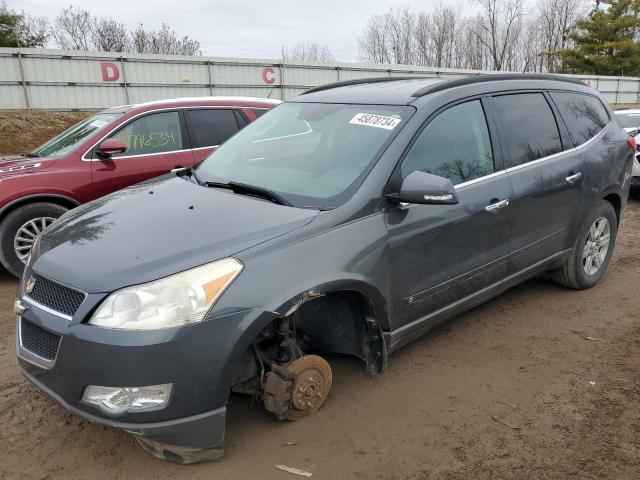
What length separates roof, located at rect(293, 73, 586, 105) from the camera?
131 inches

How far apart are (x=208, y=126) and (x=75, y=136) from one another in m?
1.48

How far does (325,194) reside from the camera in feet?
9.35

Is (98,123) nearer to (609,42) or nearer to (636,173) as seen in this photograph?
(636,173)

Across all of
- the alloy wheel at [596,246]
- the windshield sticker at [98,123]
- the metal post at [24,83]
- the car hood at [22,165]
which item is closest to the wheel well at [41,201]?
the car hood at [22,165]

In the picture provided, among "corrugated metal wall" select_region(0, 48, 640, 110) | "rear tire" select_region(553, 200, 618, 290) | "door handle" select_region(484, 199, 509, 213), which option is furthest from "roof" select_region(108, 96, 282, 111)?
"corrugated metal wall" select_region(0, 48, 640, 110)

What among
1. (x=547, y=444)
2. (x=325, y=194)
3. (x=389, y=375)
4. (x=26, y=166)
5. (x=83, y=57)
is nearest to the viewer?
(x=547, y=444)

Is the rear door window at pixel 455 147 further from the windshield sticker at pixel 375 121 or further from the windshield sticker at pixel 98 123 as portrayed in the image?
the windshield sticker at pixel 98 123

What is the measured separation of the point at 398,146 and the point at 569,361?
1.88 metres

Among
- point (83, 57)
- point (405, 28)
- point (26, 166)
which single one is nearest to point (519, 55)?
point (405, 28)

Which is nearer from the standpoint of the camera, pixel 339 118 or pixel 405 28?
pixel 339 118

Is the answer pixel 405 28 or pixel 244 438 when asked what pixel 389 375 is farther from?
pixel 405 28

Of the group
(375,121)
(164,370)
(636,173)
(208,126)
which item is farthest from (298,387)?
(636,173)

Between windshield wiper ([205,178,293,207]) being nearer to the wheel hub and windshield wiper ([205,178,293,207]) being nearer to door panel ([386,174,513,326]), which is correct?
door panel ([386,174,513,326])

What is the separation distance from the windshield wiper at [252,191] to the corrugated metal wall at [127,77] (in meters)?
15.9
